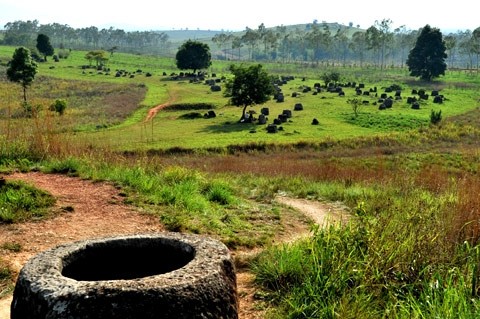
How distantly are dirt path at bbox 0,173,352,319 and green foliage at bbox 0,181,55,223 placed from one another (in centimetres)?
21

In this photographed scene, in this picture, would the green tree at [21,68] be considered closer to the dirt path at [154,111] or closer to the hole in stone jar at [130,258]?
the dirt path at [154,111]

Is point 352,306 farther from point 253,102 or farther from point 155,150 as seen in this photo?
point 253,102

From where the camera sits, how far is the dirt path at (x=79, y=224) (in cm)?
704

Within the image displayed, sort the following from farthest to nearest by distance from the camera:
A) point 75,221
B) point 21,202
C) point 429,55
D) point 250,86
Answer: point 429,55 → point 250,86 → point 21,202 → point 75,221

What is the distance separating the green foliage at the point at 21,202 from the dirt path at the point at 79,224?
215 millimetres

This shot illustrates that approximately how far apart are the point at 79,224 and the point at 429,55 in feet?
294

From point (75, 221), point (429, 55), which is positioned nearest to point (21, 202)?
point (75, 221)

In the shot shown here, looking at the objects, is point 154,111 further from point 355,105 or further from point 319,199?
point 319,199

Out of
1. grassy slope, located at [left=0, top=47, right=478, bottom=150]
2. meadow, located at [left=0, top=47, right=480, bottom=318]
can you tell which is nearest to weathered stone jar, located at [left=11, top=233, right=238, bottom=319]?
meadow, located at [left=0, top=47, right=480, bottom=318]

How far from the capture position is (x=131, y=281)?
443cm

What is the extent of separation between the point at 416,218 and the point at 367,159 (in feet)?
92.5

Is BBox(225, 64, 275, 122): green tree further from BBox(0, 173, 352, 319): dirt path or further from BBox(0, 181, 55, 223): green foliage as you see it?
BBox(0, 181, 55, 223): green foliage

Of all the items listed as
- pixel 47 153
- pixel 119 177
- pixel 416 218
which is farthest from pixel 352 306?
pixel 47 153

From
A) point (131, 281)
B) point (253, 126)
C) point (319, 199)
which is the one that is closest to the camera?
point (131, 281)
